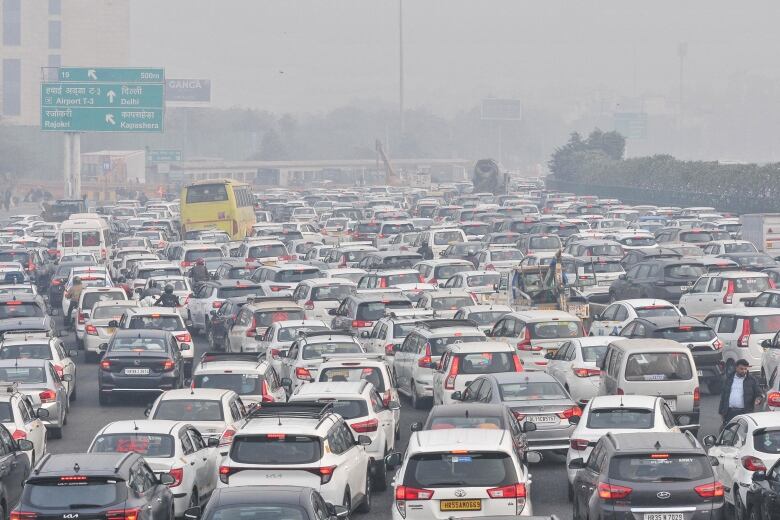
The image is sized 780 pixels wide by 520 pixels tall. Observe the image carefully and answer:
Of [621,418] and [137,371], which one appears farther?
[137,371]

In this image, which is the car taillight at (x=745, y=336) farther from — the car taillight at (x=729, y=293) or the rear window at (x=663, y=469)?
the rear window at (x=663, y=469)

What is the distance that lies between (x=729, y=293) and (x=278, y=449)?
2119 cm

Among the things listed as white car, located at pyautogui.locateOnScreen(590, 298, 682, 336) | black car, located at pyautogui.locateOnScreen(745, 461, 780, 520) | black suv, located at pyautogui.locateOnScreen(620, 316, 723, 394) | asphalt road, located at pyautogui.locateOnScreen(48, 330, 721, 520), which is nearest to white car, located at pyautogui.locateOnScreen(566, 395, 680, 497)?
asphalt road, located at pyautogui.locateOnScreen(48, 330, 721, 520)

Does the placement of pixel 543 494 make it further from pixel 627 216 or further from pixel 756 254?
pixel 627 216

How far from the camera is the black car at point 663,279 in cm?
4134

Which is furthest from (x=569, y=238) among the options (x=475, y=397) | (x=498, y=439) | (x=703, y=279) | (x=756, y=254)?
(x=498, y=439)

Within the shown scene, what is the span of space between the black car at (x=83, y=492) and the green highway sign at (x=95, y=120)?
73478 millimetres

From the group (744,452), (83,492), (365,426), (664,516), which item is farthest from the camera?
(365,426)

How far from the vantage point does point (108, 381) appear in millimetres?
30281

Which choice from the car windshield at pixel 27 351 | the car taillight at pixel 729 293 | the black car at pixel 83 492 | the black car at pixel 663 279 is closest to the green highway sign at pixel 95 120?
the black car at pixel 663 279

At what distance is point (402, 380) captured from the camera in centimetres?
3045

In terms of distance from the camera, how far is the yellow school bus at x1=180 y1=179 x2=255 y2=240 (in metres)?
70.5

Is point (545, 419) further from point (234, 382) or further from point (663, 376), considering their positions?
point (234, 382)

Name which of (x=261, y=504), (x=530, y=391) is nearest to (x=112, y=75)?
(x=530, y=391)
